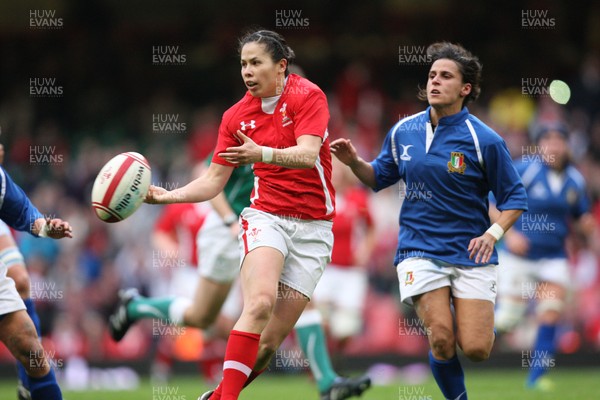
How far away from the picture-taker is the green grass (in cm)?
869

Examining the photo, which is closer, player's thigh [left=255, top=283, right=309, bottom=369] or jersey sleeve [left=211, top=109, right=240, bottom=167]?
player's thigh [left=255, top=283, right=309, bottom=369]

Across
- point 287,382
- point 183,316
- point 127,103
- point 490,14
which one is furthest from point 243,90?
point 183,316

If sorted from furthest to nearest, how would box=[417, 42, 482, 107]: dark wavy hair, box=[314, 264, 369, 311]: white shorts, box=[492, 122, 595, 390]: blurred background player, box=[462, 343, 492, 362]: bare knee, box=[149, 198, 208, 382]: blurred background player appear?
box=[314, 264, 369, 311]: white shorts → box=[149, 198, 208, 382]: blurred background player → box=[492, 122, 595, 390]: blurred background player → box=[417, 42, 482, 107]: dark wavy hair → box=[462, 343, 492, 362]: bare knee

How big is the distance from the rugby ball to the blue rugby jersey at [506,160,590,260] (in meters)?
5.28

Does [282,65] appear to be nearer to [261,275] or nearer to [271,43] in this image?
[271,43]

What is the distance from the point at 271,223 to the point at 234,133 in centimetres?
64

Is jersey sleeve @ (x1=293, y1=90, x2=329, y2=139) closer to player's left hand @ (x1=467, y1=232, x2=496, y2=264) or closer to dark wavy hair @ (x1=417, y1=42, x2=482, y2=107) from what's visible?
dark wavy hair @ (x1=417, y1=42, x2=482, y2=107)

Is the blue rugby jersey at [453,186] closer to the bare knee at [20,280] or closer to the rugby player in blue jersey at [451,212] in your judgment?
the rugby player in blue jersey at [451,212]

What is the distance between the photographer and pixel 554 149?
992cm

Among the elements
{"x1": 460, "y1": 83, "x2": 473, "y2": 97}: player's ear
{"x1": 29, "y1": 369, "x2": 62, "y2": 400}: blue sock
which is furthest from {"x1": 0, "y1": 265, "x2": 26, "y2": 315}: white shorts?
{"x1": 460, "y1": 83, "x2": 473, "y2": 97}: player's ear

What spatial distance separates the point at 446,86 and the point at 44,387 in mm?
3158

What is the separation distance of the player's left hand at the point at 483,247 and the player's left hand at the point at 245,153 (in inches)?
58.3

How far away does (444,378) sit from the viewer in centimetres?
624

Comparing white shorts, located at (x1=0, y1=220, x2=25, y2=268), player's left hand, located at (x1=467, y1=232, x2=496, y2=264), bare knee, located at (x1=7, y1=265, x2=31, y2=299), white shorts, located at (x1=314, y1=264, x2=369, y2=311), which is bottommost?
white shorts, located at (x1=314, y1=264, x2=369, y2=311)
